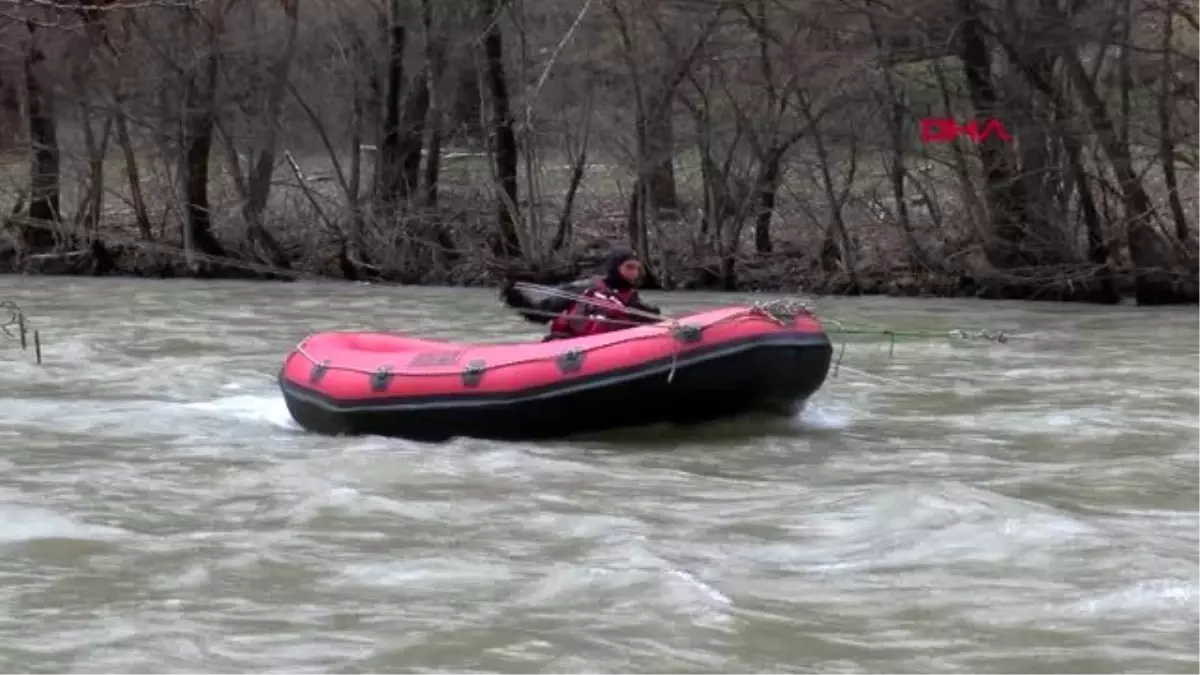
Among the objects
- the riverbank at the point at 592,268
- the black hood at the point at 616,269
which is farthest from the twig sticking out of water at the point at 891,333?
the riverbank at the point at 592,268

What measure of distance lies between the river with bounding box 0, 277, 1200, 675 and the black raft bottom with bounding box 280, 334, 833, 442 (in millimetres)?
108

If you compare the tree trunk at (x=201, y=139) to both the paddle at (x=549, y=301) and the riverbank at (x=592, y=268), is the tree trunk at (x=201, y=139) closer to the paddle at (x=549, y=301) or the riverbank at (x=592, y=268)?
the riverbank at (x=592, y=268)

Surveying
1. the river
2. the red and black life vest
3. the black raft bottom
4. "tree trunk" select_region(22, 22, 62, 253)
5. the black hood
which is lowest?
the river

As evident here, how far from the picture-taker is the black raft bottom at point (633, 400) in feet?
28.3

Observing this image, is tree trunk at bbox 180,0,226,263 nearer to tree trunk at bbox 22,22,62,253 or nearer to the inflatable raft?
tree trunk at bbox 22,22,62,253

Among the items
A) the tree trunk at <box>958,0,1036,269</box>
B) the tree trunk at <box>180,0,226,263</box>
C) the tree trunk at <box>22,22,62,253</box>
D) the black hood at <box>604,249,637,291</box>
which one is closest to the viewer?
the black hood at <box>604,249,637,291</box>

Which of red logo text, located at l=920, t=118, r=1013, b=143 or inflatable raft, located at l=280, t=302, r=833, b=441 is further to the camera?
red logo text, located at l=920, t=118, r=1013, b=143

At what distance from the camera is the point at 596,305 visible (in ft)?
30.4

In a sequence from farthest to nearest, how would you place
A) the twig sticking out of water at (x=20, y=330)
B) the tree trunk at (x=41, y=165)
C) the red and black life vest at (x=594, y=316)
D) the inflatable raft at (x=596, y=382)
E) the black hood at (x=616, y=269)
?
1. the tree trunk at (x=41, y=165)
2. the twig sticking out of water at (x=20, y=330)
3. the black hood at (x=616, y=269)
4. the red and black life vest at (x=594, y=316)
5. the inflatable raft at (x=596, y=382)

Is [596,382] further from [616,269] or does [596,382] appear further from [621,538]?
[621,538]

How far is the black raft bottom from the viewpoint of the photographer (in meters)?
8.63

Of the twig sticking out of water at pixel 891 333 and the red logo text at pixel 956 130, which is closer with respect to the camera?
the twig sticking out of water at pixel 891 333

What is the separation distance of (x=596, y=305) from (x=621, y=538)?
9.35ft

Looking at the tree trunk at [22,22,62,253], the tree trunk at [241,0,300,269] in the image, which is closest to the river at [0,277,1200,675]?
the tree trunk at [241,0,300,269]
